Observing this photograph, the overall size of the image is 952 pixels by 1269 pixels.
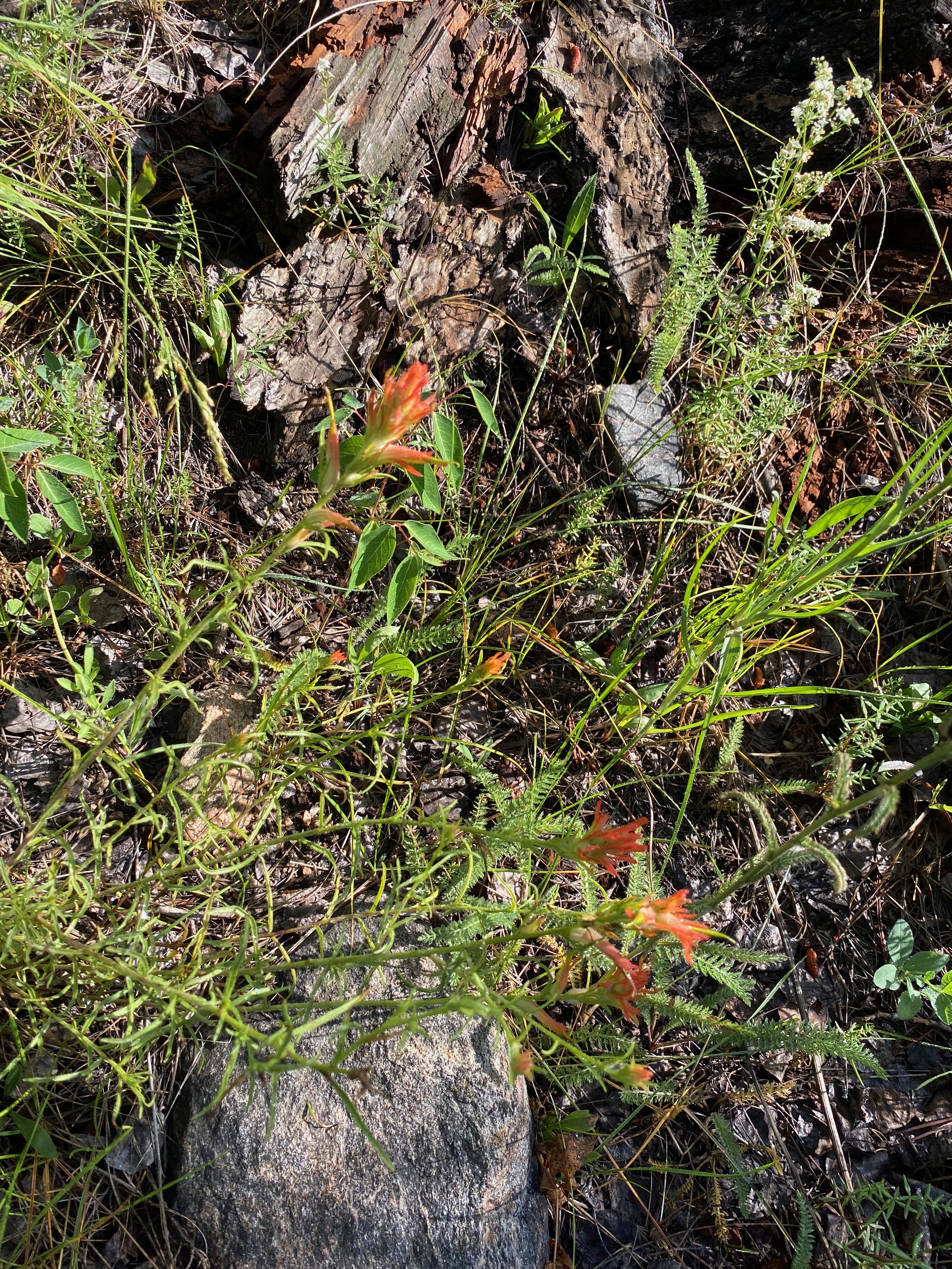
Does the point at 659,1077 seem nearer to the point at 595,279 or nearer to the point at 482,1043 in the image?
the point at 482,1043

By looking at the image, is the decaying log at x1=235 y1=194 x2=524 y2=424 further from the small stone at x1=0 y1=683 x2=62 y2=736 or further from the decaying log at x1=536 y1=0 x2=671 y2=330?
the small stone at x1=0 y1=683 x2=62 y2=736

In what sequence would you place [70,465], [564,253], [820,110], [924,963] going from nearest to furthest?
[70,465]
[820,110]
[924,963]
[564,253]

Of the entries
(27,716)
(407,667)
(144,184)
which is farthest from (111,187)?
(407,667)

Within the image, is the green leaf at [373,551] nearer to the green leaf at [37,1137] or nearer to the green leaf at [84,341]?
the green leaf at [84,341]

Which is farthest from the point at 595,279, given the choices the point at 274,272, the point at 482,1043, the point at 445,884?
the point at 482,1043

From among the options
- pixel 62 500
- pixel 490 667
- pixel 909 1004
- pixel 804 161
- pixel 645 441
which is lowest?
pixel 909 1004

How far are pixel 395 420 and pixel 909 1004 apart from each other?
75.8 inches

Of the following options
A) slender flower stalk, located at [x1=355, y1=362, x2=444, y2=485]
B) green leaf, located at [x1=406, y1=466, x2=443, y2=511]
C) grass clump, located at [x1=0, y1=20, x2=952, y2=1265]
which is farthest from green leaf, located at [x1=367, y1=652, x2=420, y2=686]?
slender flower stalk, located at [x1=355, y1=362, x2=444, y2=485]

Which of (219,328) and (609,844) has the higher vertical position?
(219,328)

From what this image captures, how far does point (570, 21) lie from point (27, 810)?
7.88ft

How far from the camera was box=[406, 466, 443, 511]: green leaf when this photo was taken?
1890mm

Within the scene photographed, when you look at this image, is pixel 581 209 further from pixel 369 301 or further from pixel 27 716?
pixel 27 716

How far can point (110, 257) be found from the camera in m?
2.16

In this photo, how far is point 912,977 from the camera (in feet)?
7.19
